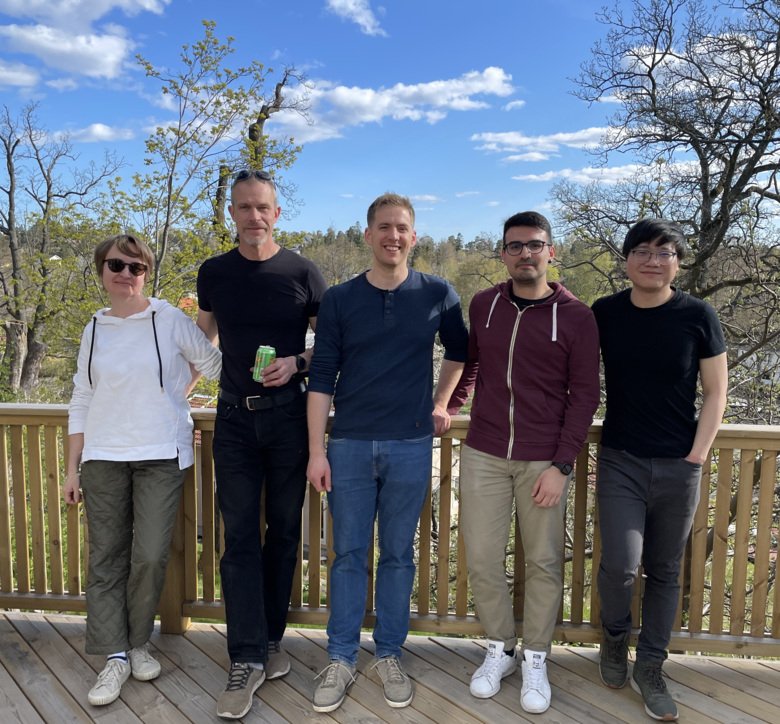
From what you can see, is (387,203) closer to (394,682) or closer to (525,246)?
(525,246)

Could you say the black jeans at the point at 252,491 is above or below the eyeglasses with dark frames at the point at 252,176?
below

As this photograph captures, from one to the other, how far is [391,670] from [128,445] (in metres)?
1.24

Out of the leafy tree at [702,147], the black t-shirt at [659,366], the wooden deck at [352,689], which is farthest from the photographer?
the leafy tree at [702,147]

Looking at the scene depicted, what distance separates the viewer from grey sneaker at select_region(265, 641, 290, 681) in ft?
7.69

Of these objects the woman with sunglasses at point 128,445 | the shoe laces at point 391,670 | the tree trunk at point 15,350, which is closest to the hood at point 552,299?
the woman with sunglasses at point 128,445

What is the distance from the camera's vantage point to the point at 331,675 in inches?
87.0

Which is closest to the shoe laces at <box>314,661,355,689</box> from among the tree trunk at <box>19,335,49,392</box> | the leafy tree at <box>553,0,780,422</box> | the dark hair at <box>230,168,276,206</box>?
the dark hair at <box>230,168,276,206</box>

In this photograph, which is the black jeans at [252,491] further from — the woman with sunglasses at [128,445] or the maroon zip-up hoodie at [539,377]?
the maroon zip-up hoodie at [539,377]

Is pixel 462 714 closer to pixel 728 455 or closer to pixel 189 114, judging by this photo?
pixel 728 455

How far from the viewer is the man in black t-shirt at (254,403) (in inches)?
86.3

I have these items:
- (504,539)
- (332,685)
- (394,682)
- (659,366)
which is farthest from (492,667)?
(659,366)

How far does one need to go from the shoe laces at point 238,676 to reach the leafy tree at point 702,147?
20.0 feet

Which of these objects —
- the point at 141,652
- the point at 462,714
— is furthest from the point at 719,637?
the point at 141,652

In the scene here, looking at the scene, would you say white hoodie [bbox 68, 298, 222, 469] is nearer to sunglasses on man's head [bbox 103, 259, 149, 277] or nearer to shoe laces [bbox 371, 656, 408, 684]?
Answer: sunglasses on man's head [bbox 103, 259, 149, 277]
